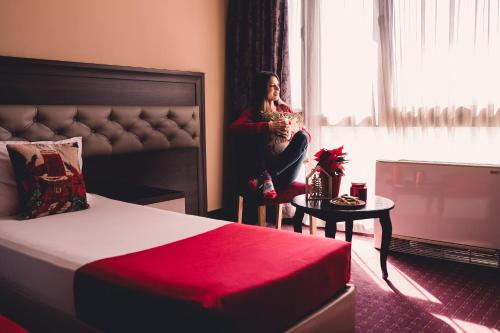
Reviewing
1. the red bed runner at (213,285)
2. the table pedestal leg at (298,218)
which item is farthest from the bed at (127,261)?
the table pedestal leg at (298,218)

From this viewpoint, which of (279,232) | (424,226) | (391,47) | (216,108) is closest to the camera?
(279,232)

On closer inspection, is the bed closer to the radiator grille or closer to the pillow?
Answer: the pillow

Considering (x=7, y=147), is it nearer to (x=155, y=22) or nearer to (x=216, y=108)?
(x=155, y=22)

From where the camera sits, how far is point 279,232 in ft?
6.23

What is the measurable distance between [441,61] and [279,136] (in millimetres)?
1254

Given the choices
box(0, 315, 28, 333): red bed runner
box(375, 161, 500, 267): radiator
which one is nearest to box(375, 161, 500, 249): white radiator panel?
box(375, 161, 500, 267): radiator

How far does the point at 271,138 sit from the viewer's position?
128 inches

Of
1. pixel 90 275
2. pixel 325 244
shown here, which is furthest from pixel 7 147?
pixel 325 244

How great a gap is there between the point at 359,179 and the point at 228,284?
2.47 meters

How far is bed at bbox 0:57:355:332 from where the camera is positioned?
131 cm

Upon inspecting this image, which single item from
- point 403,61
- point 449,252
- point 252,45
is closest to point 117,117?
point 252,45

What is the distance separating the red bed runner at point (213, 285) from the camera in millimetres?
1247

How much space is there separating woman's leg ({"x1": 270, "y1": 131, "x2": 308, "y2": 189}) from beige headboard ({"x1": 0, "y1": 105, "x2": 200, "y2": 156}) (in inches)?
30.7

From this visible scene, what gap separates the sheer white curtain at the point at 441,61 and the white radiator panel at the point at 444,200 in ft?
1.36
